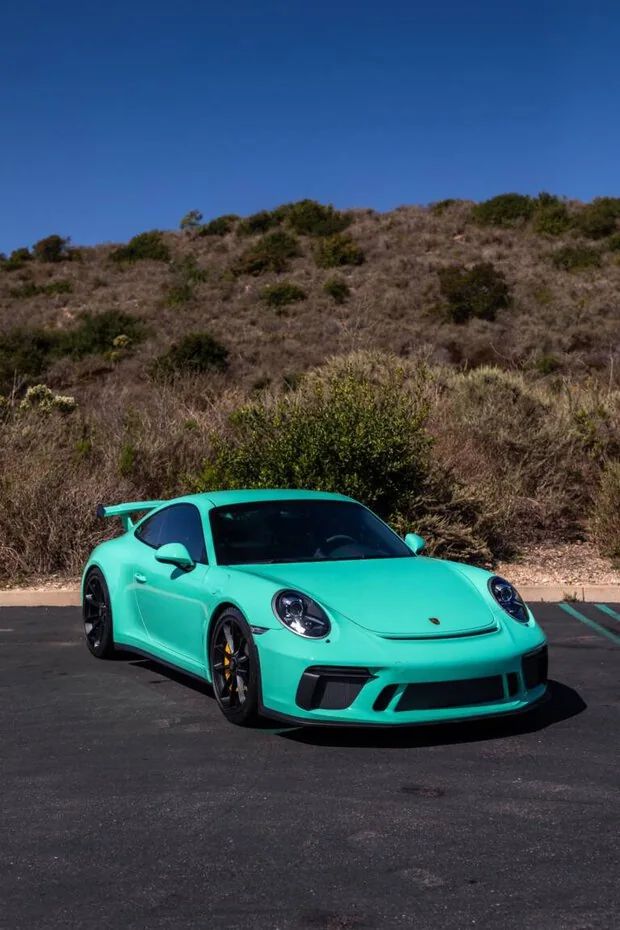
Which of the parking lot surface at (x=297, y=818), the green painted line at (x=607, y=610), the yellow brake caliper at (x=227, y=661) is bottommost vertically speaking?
the green painted line at (x=607, y=610)

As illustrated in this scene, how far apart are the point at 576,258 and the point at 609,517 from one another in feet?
117

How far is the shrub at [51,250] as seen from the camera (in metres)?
58.0

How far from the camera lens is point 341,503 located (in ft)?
25.9

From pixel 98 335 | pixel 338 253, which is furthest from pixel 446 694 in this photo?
pixel 338 253

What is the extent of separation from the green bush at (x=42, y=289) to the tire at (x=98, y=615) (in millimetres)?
43693

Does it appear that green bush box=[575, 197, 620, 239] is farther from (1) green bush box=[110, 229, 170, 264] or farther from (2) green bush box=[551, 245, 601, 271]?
(1) green bush box=[110, 229, 170, 264]

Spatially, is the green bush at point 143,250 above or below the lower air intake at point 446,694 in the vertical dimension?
above

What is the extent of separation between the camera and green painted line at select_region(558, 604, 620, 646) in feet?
31.3

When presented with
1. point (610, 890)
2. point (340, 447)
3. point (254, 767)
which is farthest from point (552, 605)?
point (610, 890)

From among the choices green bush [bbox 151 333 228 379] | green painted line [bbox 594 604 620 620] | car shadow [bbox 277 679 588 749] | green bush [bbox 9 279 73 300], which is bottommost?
green painted line [bbox 594 604 620 620]

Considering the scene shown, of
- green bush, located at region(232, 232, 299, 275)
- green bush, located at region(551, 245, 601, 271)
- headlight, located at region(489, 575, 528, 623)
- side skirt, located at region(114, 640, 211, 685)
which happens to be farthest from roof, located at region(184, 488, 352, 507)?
green bush, located at region(232, 232, 299, 275)

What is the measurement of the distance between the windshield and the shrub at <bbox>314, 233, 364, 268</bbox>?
43446mm

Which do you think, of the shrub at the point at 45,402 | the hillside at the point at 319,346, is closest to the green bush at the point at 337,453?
the hillside at the point at 319,346

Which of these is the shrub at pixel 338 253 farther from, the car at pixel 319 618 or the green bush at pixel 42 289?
the car at pixel 319 618
